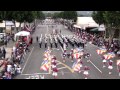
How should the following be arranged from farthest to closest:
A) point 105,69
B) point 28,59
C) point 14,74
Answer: point 28,59
point 105,69
point 14,74

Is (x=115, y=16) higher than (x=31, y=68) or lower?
higher

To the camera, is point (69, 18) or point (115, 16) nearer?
point (115, 16)

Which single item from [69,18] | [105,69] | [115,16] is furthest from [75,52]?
[69,18]

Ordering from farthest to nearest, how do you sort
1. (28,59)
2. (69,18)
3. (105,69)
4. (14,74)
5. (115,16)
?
(69,18), (115,16), (28,59), (105,69), (14,74)

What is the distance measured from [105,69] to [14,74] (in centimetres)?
790
